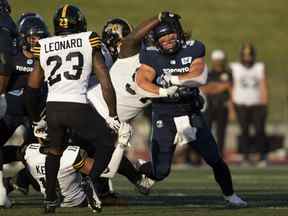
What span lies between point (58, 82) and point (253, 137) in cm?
877

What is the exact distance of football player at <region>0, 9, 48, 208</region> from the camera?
10.5 metres

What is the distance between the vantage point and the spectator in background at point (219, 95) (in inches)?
671

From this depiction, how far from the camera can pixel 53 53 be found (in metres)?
9.06

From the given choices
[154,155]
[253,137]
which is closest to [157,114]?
[154,155]

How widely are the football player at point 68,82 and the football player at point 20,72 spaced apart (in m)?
1.34

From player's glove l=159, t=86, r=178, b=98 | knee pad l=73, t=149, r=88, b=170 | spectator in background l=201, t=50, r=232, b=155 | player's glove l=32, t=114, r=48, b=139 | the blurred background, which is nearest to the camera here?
player's glove l=159, t=86, r=178, b=98

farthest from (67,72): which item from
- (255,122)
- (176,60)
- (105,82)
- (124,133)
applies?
(255,122)

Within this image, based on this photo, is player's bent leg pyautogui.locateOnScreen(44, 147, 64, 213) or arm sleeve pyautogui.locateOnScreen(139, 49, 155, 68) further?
arm sleeve pyautogui.locateOnScreen(139, 49, 155, 68)

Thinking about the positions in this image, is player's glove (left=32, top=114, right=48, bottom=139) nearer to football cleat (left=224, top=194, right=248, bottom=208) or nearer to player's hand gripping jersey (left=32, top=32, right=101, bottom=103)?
player's hand gripping jersey (left=32, top=32, right=101, bottom=103)

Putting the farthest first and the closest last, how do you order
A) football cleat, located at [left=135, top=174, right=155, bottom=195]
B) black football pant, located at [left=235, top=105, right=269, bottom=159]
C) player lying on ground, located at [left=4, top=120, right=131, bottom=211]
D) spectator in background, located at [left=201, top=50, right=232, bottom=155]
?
spectator in background, located at [left=201, top=50, right=232, bottom=155] → black football pant, located at [left=235, top=105, right=269, bottom=159] → football cleat, located at [left=135, top=174, right=155, bottom=195] → player lying on ground, located at [left=4, top=120, right=131, bottom=211]

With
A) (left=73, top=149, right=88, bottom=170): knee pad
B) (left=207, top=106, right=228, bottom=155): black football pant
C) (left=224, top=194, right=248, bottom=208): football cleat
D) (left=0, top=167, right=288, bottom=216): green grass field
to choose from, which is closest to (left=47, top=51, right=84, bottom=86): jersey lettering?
(left=73, top=149, right=88, bottom=170): knee pad

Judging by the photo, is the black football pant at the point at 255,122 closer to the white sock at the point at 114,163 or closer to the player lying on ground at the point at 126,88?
the player lying on ground at the point at 126,88

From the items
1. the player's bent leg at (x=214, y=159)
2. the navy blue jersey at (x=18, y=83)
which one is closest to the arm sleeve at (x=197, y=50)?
the player's bent leg at (x=214, y=159)

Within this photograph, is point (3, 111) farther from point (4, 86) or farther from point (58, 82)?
point (58, 82)
